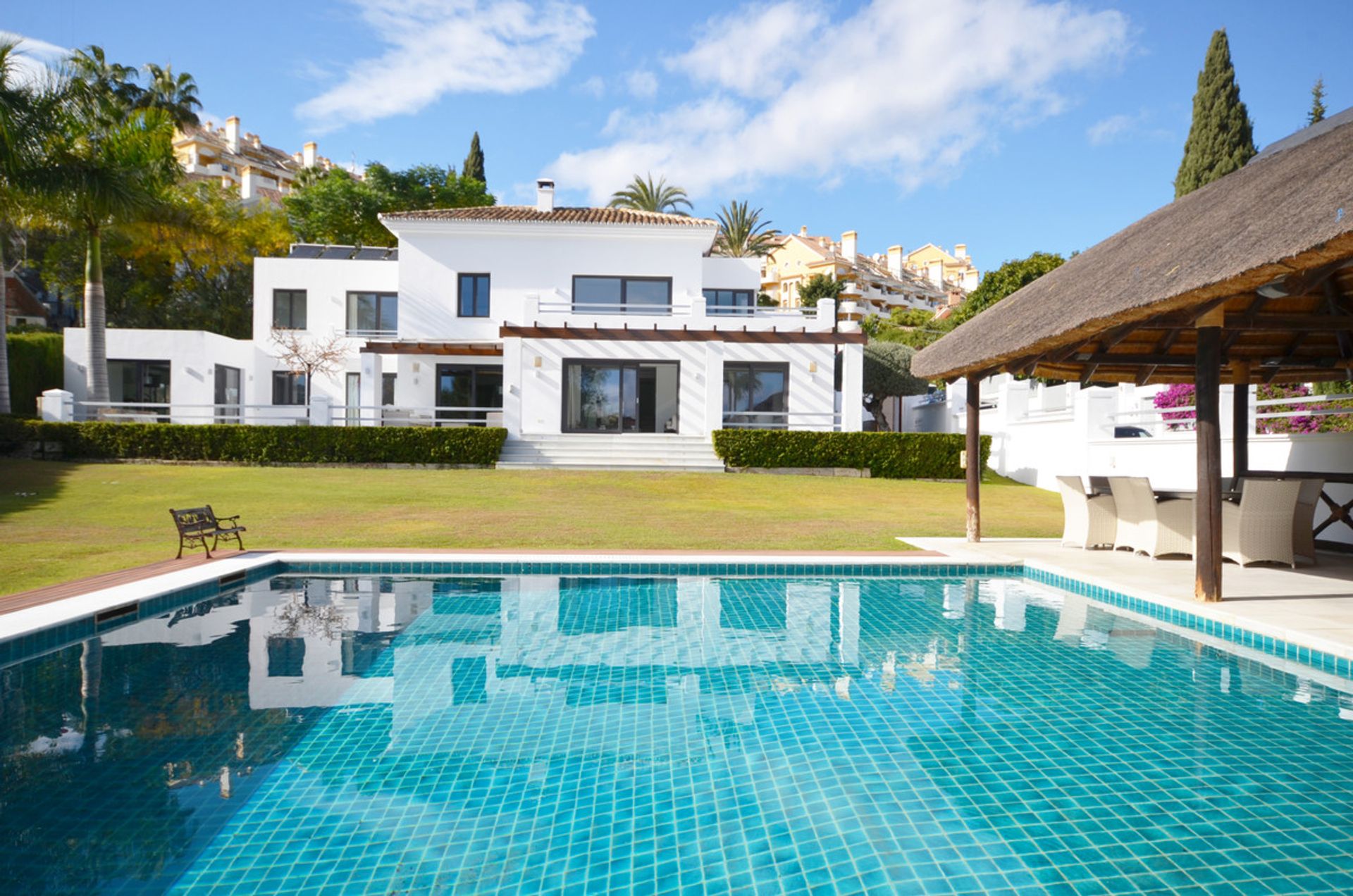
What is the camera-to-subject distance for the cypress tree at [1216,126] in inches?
1128

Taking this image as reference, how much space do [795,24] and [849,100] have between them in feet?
26.0

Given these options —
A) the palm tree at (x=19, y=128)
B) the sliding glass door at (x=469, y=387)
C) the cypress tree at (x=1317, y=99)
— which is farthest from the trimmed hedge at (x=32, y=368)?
the cypress tree at (x=1317, y=99)

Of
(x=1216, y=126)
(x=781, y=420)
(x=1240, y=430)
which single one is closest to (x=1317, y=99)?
(x=1216, y=126)

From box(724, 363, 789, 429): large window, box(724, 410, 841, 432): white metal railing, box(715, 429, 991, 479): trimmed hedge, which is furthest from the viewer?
box(724, 363, 789, 429): large window

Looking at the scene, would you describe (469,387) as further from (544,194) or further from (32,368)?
(32,368)

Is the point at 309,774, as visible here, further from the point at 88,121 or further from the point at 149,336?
the point at 149,336

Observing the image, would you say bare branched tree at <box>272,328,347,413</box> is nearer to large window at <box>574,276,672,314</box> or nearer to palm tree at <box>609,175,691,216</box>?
large window at <box>574,276,672,314</box>

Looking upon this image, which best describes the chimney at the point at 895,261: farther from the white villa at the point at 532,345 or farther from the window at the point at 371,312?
the window at the point at 371,312

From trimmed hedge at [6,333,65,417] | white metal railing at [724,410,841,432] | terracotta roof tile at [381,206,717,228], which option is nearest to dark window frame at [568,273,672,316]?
terracotta roof tile at [381,206,717,228]

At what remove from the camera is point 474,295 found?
2808 centimetres

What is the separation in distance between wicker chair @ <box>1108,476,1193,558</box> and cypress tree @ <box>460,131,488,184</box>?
154 ft

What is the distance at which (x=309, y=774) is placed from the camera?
4277 mm

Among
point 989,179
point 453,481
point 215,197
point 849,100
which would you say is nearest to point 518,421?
point 453,481

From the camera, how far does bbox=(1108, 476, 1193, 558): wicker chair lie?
393 inches
